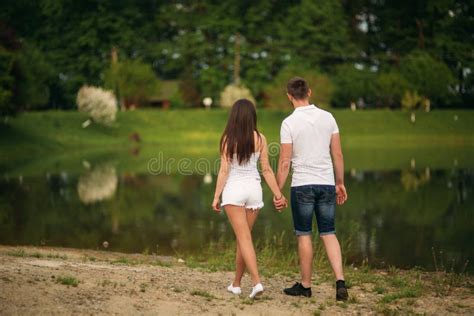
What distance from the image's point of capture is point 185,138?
5778cm

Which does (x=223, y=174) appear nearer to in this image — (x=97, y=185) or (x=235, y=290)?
(x=235, y=290)

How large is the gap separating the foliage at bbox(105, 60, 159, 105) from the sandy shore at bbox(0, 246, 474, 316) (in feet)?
179

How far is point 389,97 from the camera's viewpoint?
228ft

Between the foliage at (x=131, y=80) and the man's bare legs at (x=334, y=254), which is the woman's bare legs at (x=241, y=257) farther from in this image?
the foliage at (x=131, y=80)

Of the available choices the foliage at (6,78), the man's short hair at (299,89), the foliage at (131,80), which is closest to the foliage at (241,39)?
the foliage at (131,80)

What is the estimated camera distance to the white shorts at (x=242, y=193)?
25.5 ft

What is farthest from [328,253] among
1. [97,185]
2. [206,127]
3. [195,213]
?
[206,127]

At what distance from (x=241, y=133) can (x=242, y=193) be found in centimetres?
62

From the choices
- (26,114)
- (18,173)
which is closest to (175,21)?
(26,114)

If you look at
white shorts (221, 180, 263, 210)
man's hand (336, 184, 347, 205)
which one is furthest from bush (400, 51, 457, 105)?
white shorts (221, 180, 263, 210)

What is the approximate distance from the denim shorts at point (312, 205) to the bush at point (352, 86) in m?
62.4

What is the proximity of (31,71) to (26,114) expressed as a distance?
553cm

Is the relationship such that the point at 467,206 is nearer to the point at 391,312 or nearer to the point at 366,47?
the point at 391,312

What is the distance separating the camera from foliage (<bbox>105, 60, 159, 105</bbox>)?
2490 inches
